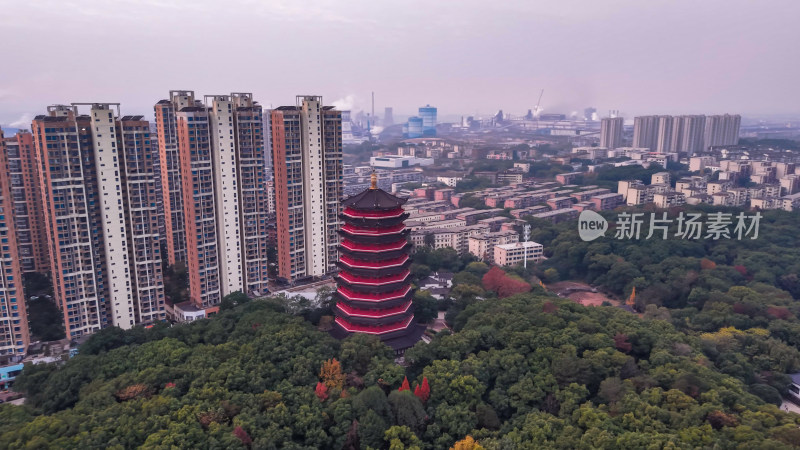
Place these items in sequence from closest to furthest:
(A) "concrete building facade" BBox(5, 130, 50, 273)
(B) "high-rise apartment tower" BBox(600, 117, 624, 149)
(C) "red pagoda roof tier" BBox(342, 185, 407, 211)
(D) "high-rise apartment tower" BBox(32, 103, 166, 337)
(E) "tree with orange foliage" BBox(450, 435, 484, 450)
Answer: (E) "tree with orange foliage" BBox(450, 435, 484, 450) < (C) "red pagoda roof tier" BBox(342, 185, 407, 211) < (D) "high-rise apartment tower" BBox(32, 103, 166, 337) < (A) "concrete building facade" BBox(5, 130, 50, 273) < (B) "high-rise apartment tower" BBox(600, 117, 624, 149)

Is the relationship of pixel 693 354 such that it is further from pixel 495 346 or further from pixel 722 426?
pixel 495 346

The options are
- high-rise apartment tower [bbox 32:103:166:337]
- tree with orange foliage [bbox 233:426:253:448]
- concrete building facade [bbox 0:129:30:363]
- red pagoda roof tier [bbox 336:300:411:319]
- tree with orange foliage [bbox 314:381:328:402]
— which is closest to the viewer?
tree with orange foliage [bbox 233:426:253:448]

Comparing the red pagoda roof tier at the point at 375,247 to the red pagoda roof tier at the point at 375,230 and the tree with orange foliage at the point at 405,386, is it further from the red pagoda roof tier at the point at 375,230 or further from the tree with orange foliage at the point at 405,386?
the tree with orange foliage at the point at 405,386

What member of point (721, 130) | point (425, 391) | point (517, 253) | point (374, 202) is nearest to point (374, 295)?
point (374, 202)

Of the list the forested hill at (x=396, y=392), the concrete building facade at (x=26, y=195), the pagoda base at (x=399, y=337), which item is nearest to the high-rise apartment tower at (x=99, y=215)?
the forested hill at (x=396, y=392)

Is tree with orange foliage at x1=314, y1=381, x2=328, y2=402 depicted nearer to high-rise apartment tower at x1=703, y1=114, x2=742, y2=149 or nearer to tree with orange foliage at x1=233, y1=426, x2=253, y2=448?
tree with orange foliage at x1=233, y1=426, x2=253, y2=448

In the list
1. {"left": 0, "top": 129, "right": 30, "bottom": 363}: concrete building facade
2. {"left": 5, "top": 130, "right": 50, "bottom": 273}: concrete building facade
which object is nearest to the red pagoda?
{"left": 0, "top": 129, "right": 30, "bottom": 363}: concrete building facade

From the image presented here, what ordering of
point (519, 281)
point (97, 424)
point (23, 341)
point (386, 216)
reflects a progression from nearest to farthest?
point (97, 424), point (386, 216), point (23, 341), point (519, 281)

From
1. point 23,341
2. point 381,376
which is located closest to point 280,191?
point 23,341
